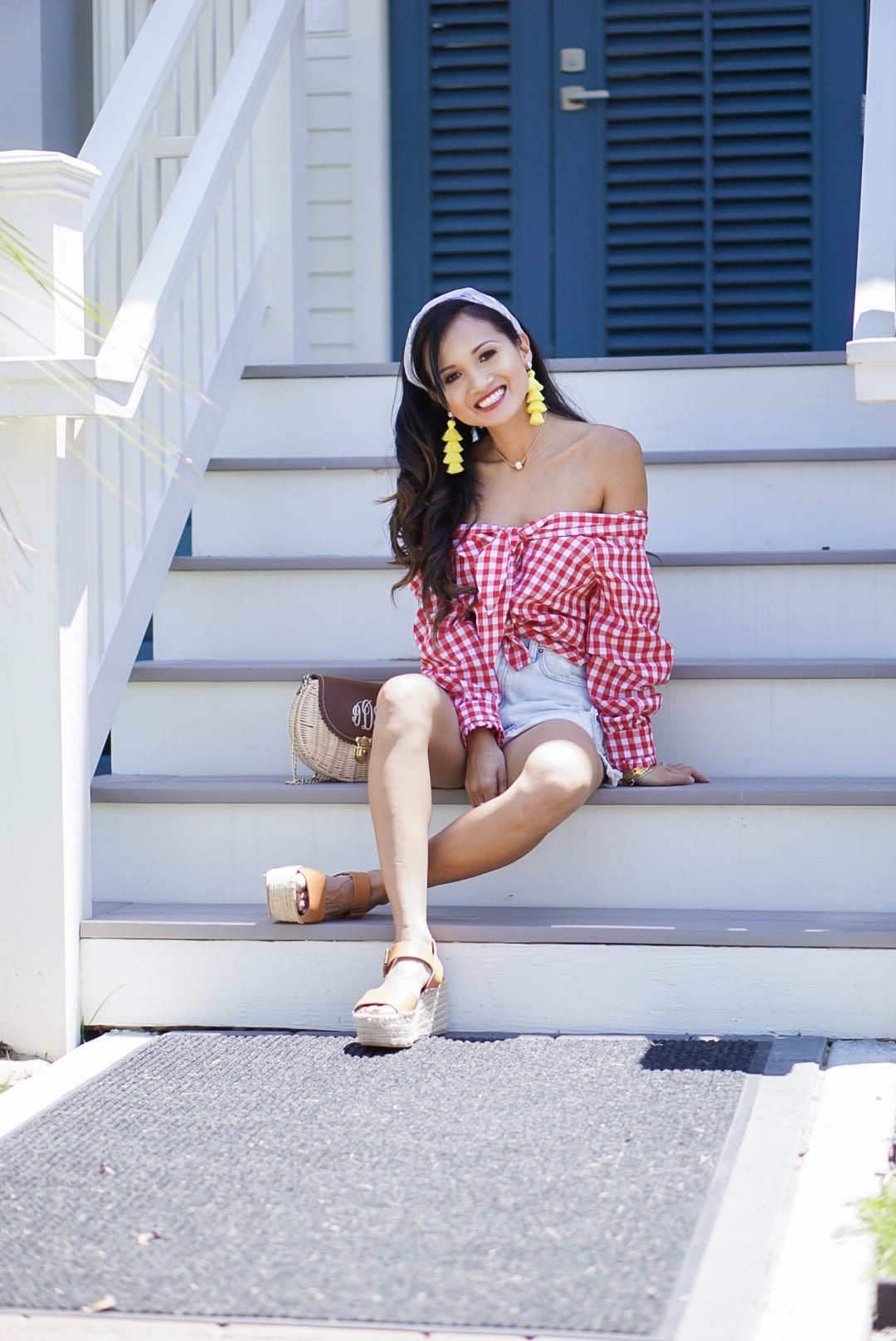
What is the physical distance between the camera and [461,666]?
2566mm

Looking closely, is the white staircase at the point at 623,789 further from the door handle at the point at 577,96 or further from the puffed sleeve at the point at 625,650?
the door handle at the point at 577,96

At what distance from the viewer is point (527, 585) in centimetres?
258

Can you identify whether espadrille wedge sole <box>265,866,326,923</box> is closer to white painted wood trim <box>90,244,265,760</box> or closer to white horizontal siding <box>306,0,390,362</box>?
white painted wood trim <box>90,244,265,760</box>

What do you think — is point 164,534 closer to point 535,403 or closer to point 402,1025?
point 535,403

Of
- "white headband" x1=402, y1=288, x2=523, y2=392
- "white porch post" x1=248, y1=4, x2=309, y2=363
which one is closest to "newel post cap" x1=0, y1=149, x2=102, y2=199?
"white headband" x1=402, y1=288, x2=523, y2=392

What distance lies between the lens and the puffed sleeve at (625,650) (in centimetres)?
257

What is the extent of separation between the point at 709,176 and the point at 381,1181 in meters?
3.14

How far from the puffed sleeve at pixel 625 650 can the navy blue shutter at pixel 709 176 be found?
1.77 metres

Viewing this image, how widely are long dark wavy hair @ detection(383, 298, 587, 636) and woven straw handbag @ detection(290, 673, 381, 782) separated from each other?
186 mm

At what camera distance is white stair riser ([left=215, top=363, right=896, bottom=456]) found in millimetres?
3334

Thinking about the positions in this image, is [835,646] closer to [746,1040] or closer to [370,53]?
[746,1040]

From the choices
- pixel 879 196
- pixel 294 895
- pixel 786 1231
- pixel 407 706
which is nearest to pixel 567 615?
pixel 407 706

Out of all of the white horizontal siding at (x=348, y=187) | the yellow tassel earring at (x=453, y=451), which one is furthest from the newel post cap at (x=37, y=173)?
the white horizontal siding at (x=348, y=187)

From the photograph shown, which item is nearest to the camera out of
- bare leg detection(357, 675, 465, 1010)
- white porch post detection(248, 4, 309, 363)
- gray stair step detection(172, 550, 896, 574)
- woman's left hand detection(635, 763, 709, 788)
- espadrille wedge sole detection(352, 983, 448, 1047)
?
espadrille wedge sole detection(352, 983, 448, 1047)
